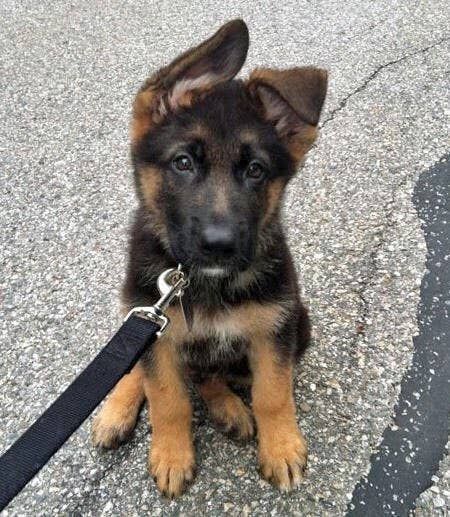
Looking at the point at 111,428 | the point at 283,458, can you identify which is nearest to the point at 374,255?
the point at 283,458

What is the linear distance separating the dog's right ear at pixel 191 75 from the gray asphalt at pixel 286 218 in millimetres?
1394

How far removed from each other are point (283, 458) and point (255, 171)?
4.27 feet

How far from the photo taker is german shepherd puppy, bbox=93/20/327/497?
2.36 metres

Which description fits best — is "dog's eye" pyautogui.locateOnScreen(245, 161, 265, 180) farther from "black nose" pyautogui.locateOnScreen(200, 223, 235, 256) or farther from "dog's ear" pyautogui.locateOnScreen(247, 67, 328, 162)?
"black nose" pyautogui.locateOnScreen(200, 223, 235, 256)

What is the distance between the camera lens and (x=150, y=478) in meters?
2.71

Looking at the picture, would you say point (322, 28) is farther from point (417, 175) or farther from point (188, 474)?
point (188, 474)

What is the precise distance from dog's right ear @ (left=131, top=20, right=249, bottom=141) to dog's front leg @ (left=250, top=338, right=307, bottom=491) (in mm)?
1134

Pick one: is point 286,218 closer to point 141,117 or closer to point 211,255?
point 141,117

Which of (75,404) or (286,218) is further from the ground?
(75,404)

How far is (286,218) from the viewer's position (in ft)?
13.5

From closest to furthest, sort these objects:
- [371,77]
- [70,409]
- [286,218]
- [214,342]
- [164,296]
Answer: [70,409]
[164,296]
[214,342]
[286,218]
[371,77]

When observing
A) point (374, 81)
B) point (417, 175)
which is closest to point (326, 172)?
point (417, 175)

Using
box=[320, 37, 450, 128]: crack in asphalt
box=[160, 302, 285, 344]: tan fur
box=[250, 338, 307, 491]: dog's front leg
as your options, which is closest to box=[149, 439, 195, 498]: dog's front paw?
box=[250, 338, 307, 491]: dog's front leg

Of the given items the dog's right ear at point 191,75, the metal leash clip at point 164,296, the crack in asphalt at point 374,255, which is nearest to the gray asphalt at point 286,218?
the crack in asphalt at point 374,255
